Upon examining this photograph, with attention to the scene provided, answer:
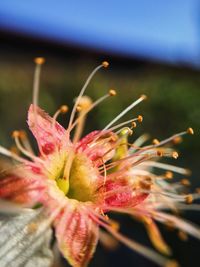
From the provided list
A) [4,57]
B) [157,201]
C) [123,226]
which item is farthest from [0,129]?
[157,201]

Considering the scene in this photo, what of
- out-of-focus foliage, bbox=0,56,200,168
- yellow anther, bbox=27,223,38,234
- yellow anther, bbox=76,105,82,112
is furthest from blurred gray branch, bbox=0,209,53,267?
out-of-focus foliage, bbox=0,56,200,168

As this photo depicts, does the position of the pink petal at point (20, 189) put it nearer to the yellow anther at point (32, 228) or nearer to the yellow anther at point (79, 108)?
the yellow anther at point (32, 228)

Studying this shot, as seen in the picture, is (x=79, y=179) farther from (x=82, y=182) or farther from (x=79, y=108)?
(x=79, y=108)

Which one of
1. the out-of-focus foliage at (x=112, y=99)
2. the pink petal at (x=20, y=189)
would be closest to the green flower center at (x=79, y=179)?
the pink petal at (x=20, y=189)

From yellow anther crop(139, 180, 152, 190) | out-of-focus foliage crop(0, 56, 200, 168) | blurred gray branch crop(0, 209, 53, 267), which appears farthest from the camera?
out-of-focus foliage crop(0, 56, 200, 168)

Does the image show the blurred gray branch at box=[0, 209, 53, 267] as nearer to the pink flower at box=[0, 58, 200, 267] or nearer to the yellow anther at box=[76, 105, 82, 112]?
the pink flower at box=[0, 58, 200, 267]

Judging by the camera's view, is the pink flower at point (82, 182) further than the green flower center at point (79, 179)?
No

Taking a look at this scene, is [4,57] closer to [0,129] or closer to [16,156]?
[0,129]
